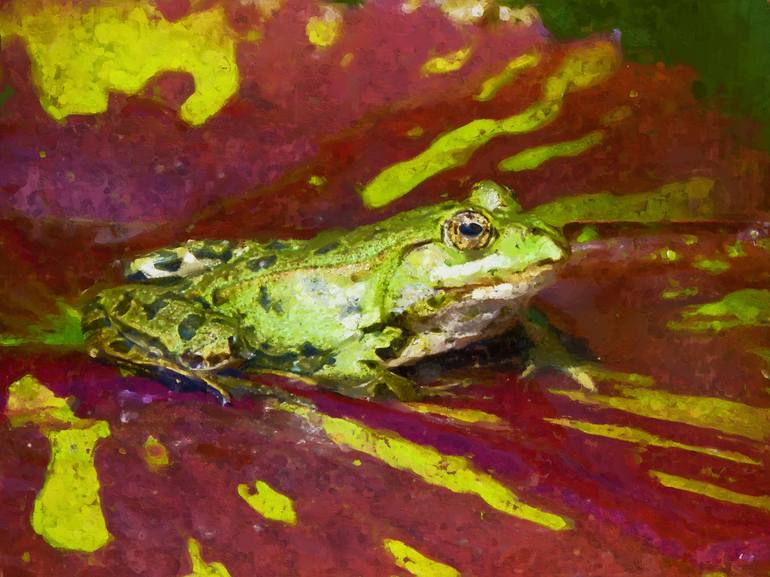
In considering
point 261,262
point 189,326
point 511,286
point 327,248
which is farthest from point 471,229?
point 189,326

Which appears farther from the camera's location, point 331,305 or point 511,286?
point 331,305

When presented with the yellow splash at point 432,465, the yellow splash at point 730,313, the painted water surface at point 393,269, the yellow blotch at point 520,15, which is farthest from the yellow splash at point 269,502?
the yellow blotch at point 520,15

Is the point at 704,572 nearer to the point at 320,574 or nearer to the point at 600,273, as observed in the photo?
the point at 320,574

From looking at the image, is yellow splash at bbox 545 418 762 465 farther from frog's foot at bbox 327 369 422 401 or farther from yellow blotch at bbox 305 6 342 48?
yellow blotch at bbox 305 6 342 48

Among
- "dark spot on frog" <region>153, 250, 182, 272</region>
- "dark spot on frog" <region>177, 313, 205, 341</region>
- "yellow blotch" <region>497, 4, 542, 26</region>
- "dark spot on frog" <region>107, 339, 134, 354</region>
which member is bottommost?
"dark spot on frog" <region>107, 339, 134, 354</region>

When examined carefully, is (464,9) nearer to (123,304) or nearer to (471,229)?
(471,229)

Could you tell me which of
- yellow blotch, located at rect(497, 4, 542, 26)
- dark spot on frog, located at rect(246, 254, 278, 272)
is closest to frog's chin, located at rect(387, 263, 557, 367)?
dark spot on frog, located at rect(246, 254, 278, 272)

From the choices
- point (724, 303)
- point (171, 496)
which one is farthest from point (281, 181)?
point (724, 303)
